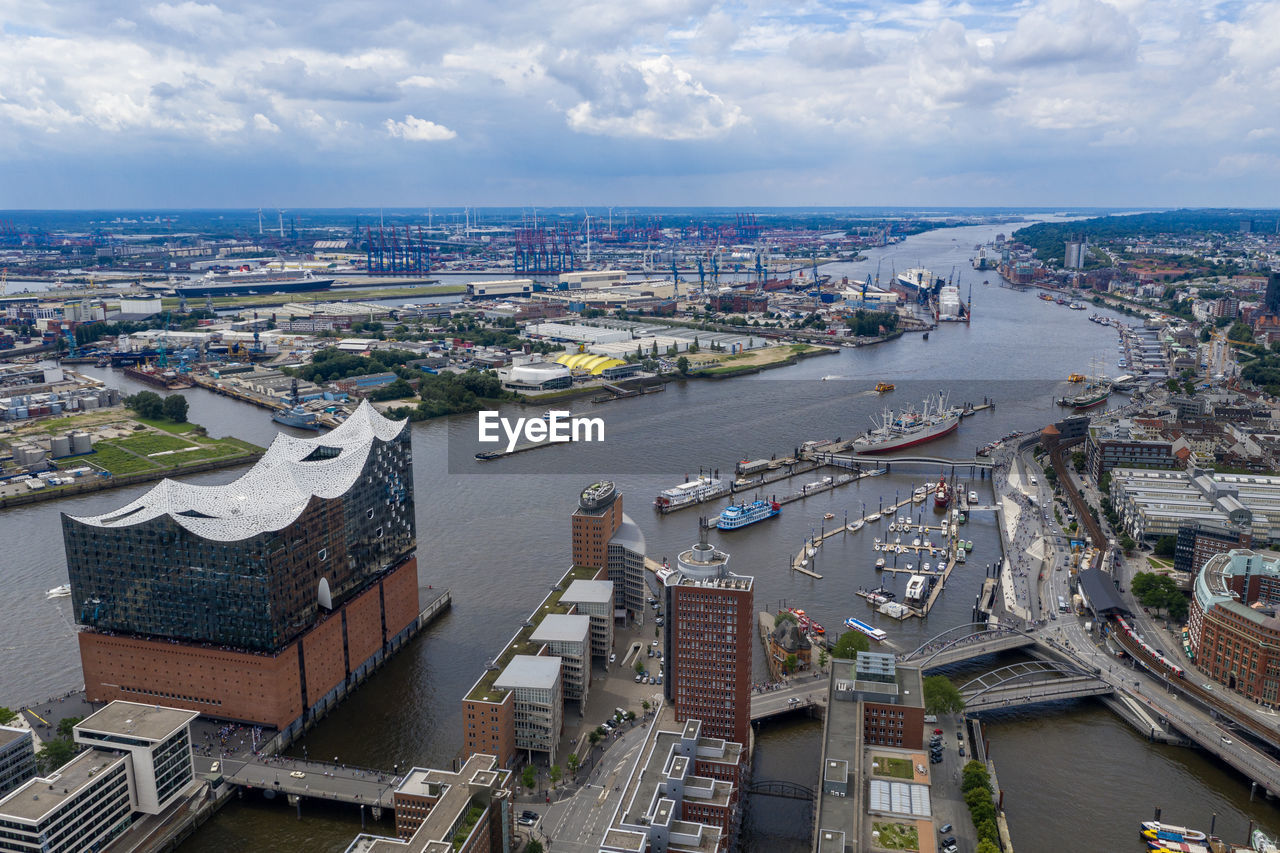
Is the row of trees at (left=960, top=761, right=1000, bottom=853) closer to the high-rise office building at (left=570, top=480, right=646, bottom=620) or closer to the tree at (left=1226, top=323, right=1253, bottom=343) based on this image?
the high-rise office building at (left=570, top=480, right=646, bottom=620)

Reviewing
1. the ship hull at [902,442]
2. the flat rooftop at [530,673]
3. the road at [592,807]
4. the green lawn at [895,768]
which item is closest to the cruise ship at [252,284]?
the ship hull at [902,442]

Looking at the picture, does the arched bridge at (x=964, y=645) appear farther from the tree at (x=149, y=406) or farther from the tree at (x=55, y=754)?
the tree at (x=149, y=406)

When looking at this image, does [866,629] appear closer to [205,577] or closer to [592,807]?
[592,807]

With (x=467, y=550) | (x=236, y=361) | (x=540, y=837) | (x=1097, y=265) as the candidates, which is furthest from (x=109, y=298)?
(x=1097, y=265)

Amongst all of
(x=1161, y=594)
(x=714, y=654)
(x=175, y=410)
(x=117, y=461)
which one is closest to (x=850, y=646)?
(x=714, y=654)

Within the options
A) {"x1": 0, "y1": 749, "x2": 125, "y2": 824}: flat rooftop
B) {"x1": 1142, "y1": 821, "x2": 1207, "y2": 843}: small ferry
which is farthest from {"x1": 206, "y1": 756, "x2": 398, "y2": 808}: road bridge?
{"x1": 1142, "y1": 821, "x2": 1207, "y2": 843}: small ferry

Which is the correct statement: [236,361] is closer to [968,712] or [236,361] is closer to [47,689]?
[47,689]

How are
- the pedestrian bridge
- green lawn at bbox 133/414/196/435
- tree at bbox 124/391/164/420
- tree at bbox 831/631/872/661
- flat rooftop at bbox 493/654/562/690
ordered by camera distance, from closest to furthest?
flat rooftop at bbox 493/654/562/690 < tree at bbox 831/631/872/661 < the pedestrian bridge < green lawn at bbox 133/414/196/435 < tree at bbox 124/391/164/420
